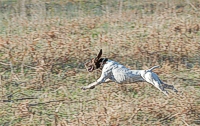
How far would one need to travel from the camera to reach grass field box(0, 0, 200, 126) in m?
5.92

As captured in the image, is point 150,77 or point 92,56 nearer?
point 150,77

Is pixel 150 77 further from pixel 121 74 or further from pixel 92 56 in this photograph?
pixel 92 56

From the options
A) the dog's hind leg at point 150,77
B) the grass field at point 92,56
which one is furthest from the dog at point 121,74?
the grass field at point 92,56

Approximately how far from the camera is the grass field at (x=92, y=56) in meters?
5.92

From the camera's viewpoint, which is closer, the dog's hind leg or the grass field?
the dog's hind leg

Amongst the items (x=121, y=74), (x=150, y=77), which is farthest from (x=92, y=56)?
(x=150, y=77)

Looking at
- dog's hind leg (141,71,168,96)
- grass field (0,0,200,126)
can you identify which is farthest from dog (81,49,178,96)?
grass field (0,0,200,126)

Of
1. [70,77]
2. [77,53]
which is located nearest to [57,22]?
[77,53]

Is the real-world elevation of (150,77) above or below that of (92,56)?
below

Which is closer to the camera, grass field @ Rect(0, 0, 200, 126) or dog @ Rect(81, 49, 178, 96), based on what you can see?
dog @ Rect(81, 49, 178, 96)

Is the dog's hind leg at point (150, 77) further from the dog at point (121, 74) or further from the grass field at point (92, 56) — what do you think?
the grass field at point (92, 56)

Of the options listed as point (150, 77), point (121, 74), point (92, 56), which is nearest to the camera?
point (150, 77)

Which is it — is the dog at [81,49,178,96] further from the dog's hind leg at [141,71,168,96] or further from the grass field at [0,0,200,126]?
the grass field at [0,0,200,126]

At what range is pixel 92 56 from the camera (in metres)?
7.48
